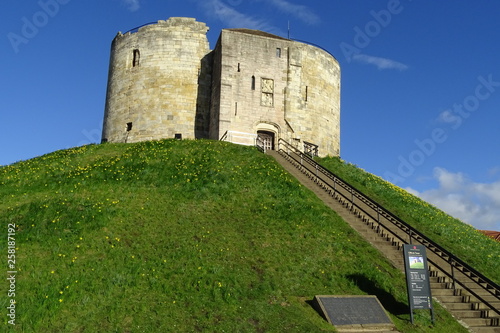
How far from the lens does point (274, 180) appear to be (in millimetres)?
21219

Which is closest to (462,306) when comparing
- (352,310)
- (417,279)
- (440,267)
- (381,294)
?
(440,267)

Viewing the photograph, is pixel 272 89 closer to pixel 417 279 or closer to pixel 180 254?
pixel 180 254

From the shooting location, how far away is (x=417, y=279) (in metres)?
11.8

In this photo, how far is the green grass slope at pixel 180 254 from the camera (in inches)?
419

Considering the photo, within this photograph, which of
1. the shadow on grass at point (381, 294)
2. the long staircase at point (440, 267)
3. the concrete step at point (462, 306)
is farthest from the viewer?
the concrete step at point (462, 306)

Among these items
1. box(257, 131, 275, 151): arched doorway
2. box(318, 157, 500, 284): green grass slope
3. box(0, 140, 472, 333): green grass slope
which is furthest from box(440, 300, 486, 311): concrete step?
box(257, 131, 275, 151): arched doorway

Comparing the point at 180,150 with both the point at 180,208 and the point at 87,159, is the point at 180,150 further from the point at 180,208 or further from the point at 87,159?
the point at 180,208

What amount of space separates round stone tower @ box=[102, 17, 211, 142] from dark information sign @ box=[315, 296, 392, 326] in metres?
25.2

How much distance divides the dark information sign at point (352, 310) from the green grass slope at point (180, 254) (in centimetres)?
39

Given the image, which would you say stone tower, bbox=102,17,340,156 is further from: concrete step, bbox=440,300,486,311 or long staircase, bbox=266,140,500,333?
concrete step, bbox=440,300,486,311

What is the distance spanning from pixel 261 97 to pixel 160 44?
9643 millimetres

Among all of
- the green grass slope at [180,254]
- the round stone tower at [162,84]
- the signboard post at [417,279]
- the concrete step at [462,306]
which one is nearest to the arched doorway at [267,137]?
the round stone tower at [162,84]

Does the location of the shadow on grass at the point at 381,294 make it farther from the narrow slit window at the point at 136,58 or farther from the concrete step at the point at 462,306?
the narrow slit window at the point at 136,58

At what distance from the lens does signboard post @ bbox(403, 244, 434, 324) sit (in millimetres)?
11594
